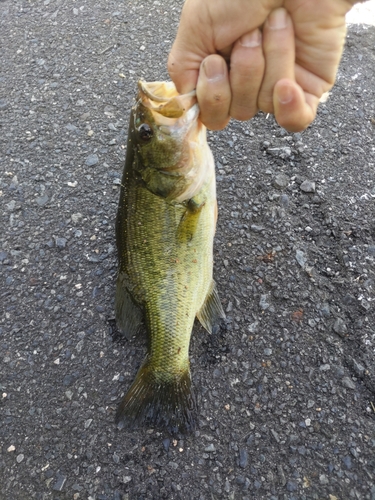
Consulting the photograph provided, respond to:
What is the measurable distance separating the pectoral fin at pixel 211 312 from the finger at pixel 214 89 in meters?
1.08

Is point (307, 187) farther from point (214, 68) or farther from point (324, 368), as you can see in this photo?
point (214, 68)

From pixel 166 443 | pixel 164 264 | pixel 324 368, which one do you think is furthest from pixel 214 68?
pixel 166 443

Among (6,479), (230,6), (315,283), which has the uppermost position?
(230,6)

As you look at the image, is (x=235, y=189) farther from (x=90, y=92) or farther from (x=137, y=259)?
(x=90, y=92)

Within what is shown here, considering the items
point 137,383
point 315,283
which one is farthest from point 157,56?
point 137,383

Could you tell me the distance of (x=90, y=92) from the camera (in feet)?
11.5

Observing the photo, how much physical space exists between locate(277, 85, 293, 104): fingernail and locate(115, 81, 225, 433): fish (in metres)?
0.55

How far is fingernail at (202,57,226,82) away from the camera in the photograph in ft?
5.96

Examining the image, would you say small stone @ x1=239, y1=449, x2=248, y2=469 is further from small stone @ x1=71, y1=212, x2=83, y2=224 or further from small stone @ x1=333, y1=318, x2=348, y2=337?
small stone @ x1=71, y1=212, x2=83, y2=224

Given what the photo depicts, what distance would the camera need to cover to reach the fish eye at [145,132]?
2.14 m

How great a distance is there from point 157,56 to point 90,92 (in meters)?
0.71

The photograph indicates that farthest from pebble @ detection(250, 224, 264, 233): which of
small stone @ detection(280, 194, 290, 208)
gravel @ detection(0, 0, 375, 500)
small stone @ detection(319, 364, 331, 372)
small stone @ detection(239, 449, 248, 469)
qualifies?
small stone @ detection(239, 449, 248, 469)

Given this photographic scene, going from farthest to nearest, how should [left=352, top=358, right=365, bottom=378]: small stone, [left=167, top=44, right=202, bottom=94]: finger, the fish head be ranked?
[left=352, top=358, right=365, bottom=378]: small stone → the fish head → [left=167, top=44, right=202, bottom=94]: finger

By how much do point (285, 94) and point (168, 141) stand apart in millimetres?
666
